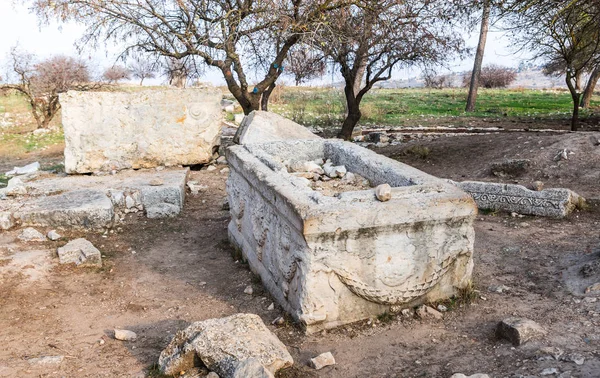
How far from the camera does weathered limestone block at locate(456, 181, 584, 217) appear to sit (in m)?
5.57

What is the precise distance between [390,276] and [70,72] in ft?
46.2

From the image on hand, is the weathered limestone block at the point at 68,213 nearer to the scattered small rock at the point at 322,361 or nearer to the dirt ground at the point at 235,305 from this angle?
the dirt ground at the point at 235,305

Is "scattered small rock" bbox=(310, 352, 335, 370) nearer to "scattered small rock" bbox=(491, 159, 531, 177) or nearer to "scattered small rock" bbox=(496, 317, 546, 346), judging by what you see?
"scattered small rock" bbox=(496, 317, 546, 346)

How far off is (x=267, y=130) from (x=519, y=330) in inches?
217

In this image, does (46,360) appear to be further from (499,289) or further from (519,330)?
(499,289)

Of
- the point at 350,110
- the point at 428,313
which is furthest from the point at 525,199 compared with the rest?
the point at 350,110

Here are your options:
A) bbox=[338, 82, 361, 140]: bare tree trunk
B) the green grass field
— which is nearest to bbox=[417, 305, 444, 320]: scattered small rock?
bbox=[338, 82, 361, 140]: bare tree trunk

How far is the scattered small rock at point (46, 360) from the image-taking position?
3172mm

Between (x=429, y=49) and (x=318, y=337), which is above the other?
(x=429, y=49)

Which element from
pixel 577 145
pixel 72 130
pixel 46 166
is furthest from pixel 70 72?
pixel 577 145

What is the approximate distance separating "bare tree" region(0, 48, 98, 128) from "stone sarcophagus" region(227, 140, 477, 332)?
39.0 ft

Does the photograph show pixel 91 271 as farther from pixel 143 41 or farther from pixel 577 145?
pixel 577 145

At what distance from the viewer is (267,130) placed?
801cm

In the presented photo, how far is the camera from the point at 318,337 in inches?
133
